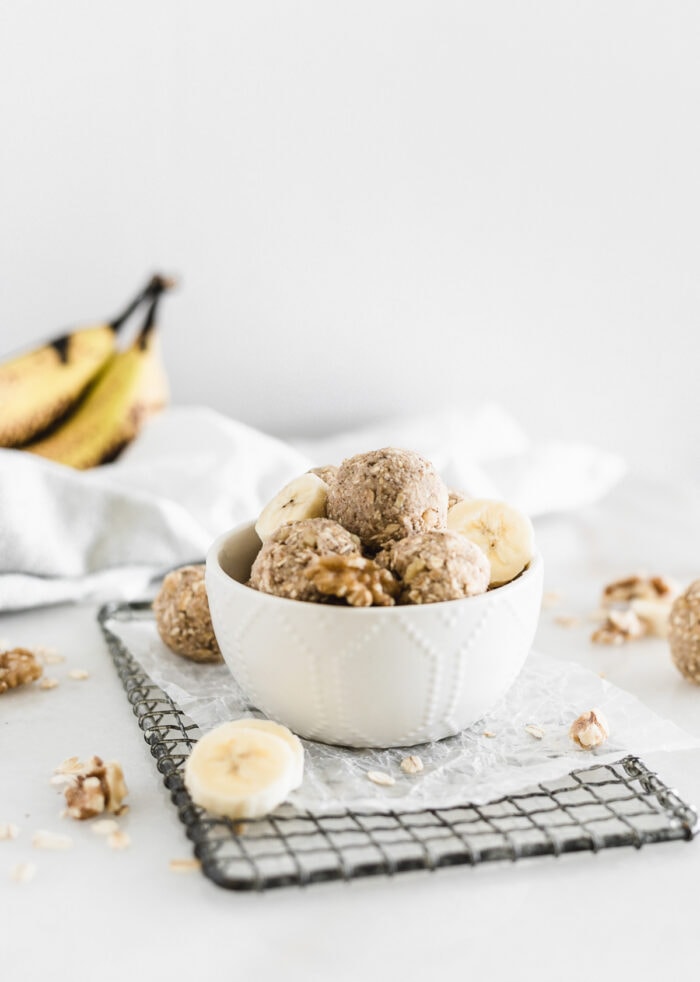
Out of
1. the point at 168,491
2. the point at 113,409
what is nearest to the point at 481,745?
the point at 168,491

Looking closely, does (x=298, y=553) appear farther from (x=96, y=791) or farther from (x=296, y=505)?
(x=96, y=791)

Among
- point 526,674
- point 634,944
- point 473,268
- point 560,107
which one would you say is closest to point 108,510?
point 526,674

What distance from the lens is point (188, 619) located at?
757 millimetres

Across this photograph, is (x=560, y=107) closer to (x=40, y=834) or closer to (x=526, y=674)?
(x=526, y=674)

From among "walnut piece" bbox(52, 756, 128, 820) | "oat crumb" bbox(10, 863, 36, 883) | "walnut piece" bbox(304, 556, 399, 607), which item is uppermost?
"walnut piece" bbox(304, 556, 399, 607)

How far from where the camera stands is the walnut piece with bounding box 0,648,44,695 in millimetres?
737

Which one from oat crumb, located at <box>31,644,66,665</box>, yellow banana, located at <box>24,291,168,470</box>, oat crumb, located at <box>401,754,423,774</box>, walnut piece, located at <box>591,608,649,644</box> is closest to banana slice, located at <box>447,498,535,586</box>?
oat crumb, located at <box>401,754,423,774</box>

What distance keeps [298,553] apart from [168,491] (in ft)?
1.61

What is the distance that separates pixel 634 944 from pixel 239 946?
0.60 ft

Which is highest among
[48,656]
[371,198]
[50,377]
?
[371,198]

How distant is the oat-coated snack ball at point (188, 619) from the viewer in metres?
0.75

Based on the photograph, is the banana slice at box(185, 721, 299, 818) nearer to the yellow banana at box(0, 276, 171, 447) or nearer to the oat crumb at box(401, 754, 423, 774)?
the oat crumb at box(401, 754, 423, 774)

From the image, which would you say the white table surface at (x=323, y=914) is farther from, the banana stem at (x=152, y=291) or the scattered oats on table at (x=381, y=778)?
the banana stem at (x=152, y=291)

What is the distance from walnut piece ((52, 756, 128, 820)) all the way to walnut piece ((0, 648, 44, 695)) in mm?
166
